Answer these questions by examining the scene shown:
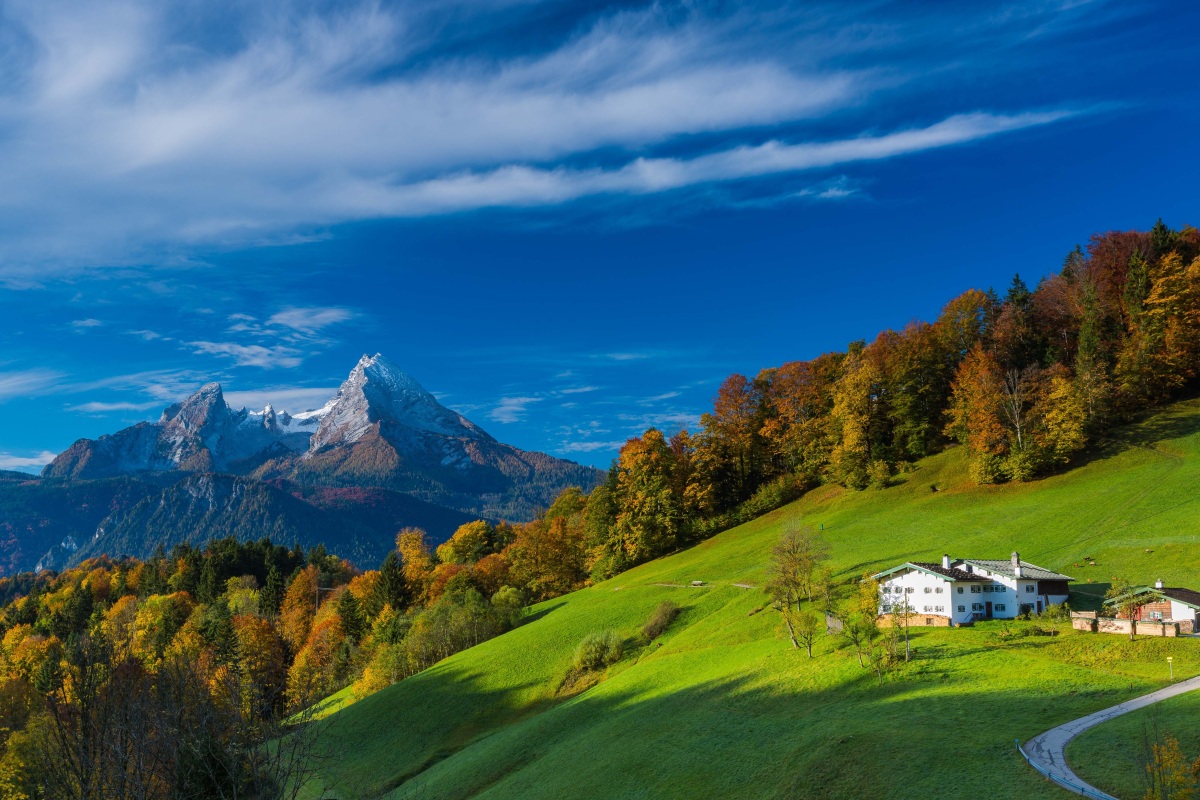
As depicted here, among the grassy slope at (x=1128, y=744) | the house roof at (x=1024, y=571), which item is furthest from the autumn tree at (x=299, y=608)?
the grassy slope at (x=1128, y=744)

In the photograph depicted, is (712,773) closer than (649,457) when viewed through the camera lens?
Yes

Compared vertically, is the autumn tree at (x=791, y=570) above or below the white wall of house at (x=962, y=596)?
above

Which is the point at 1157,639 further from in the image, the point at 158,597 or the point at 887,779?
the point at 158,597

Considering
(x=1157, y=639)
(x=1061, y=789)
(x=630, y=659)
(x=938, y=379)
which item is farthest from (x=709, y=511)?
(x=1061, y=789)

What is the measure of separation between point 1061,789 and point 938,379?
82.3 m

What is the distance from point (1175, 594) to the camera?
4809 cm

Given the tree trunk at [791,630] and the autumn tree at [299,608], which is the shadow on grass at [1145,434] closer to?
the tree trunk at [791,630]

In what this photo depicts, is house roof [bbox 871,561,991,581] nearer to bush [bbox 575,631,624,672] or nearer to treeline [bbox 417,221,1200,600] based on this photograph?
bush [bbox 575,631,624,672]

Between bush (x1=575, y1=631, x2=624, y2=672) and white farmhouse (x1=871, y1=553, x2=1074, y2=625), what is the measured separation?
21.2 m

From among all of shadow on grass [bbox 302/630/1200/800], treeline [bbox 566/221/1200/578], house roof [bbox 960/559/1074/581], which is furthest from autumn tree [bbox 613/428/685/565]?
house roof [bbox 960/559/1074/581]

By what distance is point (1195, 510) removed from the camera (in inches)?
2520

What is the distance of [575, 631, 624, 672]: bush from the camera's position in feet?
200

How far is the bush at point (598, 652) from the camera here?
200 feet

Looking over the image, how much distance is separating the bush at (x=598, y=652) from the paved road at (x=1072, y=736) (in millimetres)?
36452
